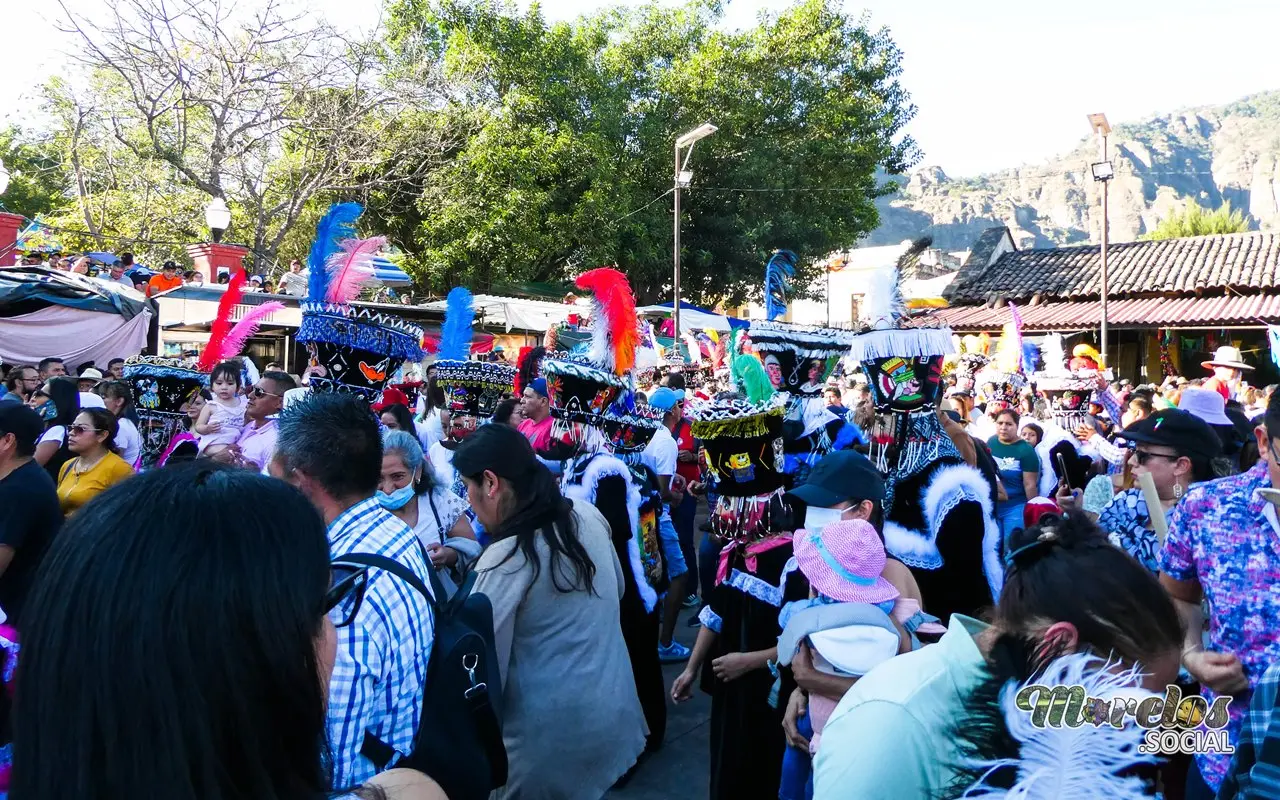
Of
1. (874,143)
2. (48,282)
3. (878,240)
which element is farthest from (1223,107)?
(48,282)

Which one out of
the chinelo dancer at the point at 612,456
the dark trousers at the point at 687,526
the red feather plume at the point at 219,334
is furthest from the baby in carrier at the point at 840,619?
the red feather plume at the point at 219,334

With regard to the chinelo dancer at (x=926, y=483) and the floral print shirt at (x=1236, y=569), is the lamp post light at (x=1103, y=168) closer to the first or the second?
the chinelo dancer at (x=926, y=483)

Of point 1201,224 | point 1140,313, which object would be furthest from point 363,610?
point 1201,224

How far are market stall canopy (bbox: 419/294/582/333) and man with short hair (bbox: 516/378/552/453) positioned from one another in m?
11.1

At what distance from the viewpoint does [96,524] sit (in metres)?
1.03

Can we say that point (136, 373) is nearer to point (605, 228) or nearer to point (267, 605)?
point (267, 605)

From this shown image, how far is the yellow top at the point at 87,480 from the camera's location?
15.9 ft

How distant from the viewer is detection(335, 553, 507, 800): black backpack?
1.99 metres

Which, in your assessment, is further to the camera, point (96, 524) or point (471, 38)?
point (471, 38)

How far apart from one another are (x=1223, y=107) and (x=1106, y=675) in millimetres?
182732

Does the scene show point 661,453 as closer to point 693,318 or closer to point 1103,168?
point 693,318

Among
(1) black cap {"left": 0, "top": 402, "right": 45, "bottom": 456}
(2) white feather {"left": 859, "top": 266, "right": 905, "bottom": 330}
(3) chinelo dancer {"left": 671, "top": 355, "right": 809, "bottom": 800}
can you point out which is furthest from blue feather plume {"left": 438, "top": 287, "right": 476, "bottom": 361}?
(3) chinelo dancer {"left": 671, "top": 355, "right": 809, "bottom": 800}

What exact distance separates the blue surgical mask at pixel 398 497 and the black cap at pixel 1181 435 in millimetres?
3080

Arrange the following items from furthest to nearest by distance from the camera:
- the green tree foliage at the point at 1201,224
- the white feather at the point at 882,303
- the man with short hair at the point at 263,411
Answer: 1. the green tree foliage at the point at 1201,224
2. the white feather at the point at 882,303
3. the man with short hair at the point at 263,411
